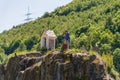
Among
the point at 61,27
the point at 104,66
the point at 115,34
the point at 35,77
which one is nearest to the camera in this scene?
the point at 104,66

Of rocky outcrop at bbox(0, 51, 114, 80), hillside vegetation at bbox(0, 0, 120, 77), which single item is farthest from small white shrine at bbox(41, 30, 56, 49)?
hillside vegetation at bbox(0, 0, 120, 77)

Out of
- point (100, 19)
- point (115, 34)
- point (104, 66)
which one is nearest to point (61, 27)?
point (100, 19)

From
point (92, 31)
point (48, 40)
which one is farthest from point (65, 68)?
point (92, 31)

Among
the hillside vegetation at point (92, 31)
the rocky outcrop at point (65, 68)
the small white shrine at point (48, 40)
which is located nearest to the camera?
the rocky outcrop at point (65, 68)

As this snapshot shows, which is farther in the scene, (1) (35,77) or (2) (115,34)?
(2) (115,34)

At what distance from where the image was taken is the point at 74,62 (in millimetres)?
46812

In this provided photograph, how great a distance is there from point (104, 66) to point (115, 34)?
104065mm

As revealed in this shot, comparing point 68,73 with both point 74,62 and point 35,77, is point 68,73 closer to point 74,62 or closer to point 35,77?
point 74,62

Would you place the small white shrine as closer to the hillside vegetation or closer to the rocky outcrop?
the rocky outcrop

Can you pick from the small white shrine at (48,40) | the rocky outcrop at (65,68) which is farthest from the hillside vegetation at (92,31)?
the rocky outcrop at (65,68)

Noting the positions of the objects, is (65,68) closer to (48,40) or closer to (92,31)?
(48,40)

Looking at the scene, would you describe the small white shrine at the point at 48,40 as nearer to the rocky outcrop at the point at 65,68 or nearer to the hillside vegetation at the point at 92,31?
the rocky outcrop at the point at 65,68

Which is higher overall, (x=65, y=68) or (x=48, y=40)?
(x=48, y=40)

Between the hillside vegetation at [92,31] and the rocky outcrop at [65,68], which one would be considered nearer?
the rocky outcrop at [65,68]
